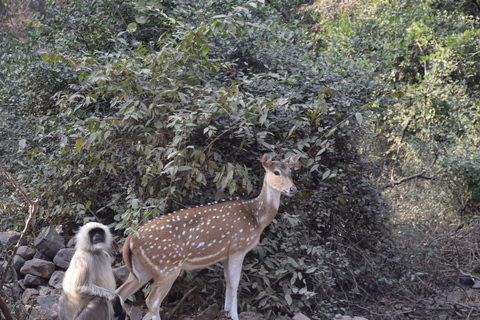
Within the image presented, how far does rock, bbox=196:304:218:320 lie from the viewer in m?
4.73

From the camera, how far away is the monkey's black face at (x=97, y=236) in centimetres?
400

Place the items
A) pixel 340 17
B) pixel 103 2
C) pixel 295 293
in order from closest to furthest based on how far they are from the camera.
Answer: pixel 295 293, pixel 103 2, pixel 340 17

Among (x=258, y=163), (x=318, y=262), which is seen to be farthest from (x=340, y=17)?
(x=318, y=262)

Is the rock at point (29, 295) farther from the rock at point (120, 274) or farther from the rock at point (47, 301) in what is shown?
the rock at point (120, 274)

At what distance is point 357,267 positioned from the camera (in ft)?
21.5

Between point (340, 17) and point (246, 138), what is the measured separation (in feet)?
25.5

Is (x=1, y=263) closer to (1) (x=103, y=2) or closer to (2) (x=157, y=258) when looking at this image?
(2) (x=157, y=258)

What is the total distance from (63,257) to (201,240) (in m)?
2.28

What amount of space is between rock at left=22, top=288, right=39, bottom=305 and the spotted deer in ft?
5.29

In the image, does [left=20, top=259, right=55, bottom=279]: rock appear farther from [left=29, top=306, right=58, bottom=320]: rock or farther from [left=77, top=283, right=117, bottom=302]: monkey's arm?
[left=77, top=283, right=117, bottom=302]: monkey's arm

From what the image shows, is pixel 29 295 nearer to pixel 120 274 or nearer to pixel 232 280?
pixel 120 274

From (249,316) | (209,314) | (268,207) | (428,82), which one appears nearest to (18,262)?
(209,314)

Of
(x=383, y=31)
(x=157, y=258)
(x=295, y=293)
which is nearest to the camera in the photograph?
(x=157, y=258)

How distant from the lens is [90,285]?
392 cm
